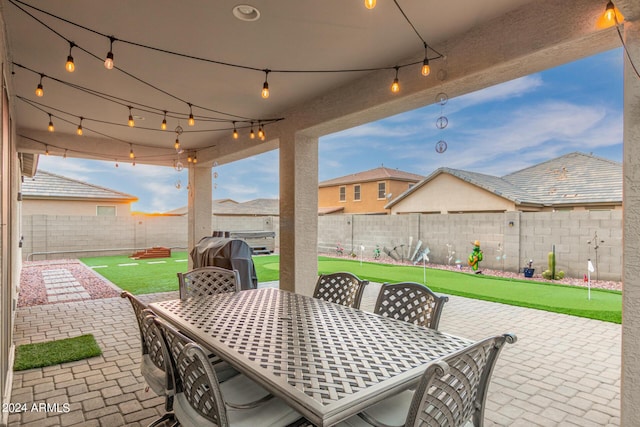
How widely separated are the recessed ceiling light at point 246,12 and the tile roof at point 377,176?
51.8 ft

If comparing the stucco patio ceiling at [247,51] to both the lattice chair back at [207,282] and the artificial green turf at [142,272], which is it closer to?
the lattice chair back at [207,282]

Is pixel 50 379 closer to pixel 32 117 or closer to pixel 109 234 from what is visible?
pixel 32 117

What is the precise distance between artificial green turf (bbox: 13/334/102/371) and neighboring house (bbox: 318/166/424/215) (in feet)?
48.3

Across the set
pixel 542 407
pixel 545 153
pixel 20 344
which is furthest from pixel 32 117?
pixel 545 153

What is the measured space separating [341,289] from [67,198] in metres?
14.8

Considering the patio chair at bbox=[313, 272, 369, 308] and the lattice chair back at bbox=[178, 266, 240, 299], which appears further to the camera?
the lattice chair back at bbox=[178, 266, 240, 299]

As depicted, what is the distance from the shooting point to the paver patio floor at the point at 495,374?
2.43 metres

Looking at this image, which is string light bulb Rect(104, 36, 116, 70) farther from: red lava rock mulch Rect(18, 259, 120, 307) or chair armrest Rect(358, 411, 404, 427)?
red lava rock mulch Rect(18, 259, 120, 307)

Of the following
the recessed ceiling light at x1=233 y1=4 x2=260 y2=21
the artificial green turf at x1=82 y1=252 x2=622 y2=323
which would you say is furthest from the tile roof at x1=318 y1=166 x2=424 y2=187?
the recessed ceiling light at x1=233 y1=4 x2=260 y2=21

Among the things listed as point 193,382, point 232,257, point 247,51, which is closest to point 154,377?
point 193,382

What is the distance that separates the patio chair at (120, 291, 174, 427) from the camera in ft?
6.03

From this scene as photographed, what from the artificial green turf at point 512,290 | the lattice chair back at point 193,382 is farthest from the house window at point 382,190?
the lattice chair back at point 193,382

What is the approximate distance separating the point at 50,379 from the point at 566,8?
5.10m

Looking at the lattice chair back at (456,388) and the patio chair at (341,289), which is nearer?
the lattice chair back at (456,388)
